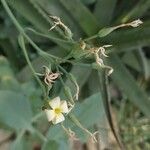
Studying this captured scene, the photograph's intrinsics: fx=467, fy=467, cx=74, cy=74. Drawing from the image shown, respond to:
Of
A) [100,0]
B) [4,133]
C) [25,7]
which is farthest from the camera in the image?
[4,133]

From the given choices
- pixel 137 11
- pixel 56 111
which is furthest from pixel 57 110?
pixel 137 11

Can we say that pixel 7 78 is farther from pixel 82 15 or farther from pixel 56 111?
pixel 56 111

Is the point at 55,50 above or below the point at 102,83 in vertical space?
above

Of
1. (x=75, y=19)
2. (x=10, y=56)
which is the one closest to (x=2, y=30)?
(x=10, y=56)

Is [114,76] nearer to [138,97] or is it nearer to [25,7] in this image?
[138,97]

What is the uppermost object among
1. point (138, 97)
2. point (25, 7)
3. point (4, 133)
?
point (25, 7)

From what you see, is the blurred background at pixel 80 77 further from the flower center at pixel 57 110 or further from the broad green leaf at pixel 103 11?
the flower center at pixel 57 110

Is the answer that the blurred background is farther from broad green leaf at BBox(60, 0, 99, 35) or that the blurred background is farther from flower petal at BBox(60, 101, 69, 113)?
flower petal at BBox(60, 101, 69, 113)

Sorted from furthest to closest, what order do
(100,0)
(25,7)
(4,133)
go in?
(4,133), (100,0), (25,7)
